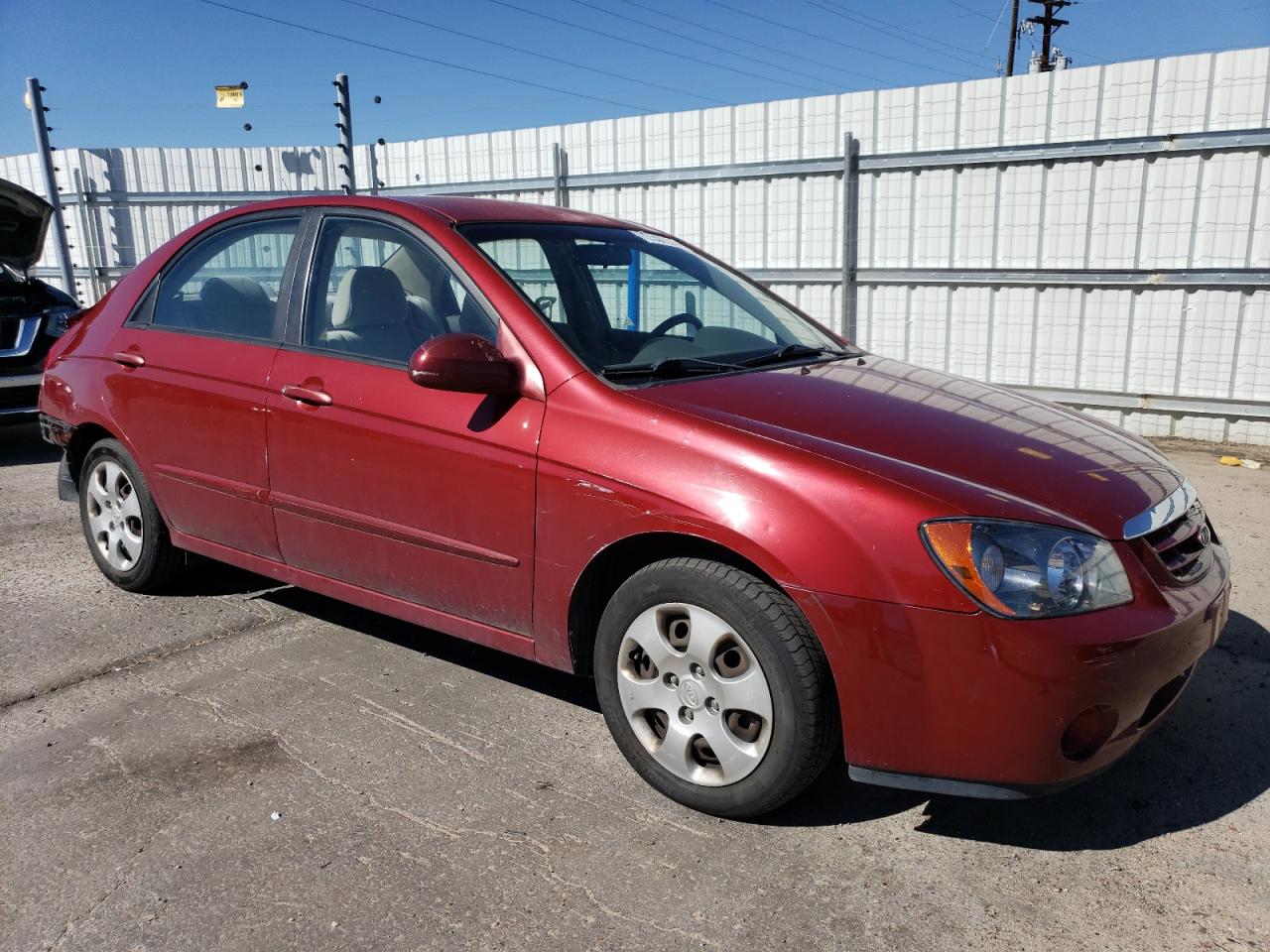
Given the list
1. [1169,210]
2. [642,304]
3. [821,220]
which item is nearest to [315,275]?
[642,304]

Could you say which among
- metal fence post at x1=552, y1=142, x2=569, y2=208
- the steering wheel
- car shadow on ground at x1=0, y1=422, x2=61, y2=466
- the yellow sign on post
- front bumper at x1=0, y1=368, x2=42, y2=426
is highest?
the yellow sign on post

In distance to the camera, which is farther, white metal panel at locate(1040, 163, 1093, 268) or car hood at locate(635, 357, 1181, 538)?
white metal panel at locate(1040, 163, 1093, 268)

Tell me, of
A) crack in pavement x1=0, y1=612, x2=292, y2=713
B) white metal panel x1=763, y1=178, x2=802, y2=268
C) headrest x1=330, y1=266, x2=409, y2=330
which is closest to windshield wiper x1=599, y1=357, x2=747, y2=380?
headrest x1=330, y1=266, x2=409, y2=330

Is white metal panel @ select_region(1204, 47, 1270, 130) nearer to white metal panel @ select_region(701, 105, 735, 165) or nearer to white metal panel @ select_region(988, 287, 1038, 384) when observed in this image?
white metal panel @ select_region(988, 287, 1038, 384)

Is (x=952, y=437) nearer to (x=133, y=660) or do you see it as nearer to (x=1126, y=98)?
(x=133, y=660)

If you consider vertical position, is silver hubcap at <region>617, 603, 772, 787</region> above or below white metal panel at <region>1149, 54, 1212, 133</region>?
below

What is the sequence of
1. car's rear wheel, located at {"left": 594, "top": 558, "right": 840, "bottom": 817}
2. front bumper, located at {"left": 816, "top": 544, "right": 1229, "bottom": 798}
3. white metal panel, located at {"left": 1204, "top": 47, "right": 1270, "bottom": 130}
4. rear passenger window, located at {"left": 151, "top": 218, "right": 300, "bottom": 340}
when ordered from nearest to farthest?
front bumper, located at {"left": 816, "top": 544, "right": 1229, "bottom": 798} < car's rear wheel, located at {"left": 594, "top": 558, "right": 840, "bottom": 817} < rear passenger window, located at {"left": 151, "top": 218, "right": 300, "bottom": 340} < white metal panel, located at {"left": 1204, "top": 47, "right": 1270, "bottom": 130}

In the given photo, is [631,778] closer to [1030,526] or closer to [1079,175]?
[1030,526]

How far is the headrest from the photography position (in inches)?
134

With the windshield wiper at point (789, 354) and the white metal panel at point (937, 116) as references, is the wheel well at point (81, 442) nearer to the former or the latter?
the windshield wiper at point (789, 354)

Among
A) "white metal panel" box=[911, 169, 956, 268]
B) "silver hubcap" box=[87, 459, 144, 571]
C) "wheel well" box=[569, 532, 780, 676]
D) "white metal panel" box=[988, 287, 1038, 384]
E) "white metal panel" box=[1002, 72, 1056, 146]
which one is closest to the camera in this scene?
"wheel well" box=[569, 532, 780, 676]

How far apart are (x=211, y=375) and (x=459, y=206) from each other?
113cm

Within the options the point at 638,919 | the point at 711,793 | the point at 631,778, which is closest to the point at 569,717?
the point at 631,778

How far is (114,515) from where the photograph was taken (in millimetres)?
4398
